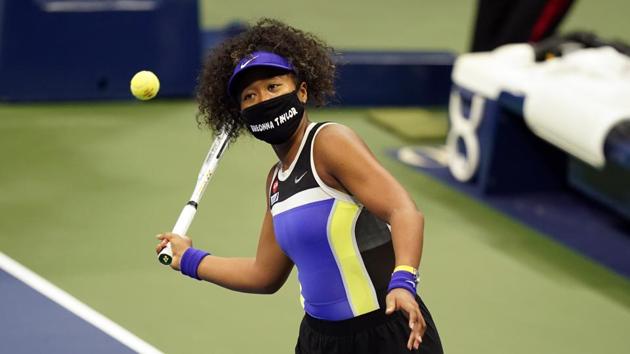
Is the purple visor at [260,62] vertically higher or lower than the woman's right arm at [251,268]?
higher

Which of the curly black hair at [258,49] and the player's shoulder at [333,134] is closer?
the player's shoulder at [333,134]

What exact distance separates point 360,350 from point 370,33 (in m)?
8.97

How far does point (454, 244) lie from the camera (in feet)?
21.6

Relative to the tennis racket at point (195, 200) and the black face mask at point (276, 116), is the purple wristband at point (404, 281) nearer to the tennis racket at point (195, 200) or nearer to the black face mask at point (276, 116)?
the black face mask at point (276, 116)

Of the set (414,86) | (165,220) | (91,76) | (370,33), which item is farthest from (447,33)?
(165,220)

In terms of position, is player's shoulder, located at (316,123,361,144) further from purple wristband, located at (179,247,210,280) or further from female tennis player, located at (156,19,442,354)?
purple wristband, located at (179,247,210,280)

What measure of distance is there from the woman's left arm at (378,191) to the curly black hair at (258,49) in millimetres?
225

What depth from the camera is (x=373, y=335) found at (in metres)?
3.46

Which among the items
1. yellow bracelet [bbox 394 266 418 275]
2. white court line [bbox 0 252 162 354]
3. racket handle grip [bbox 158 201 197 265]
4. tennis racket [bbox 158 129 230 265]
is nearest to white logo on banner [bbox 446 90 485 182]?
white court line [bbox 0 252 162 354]

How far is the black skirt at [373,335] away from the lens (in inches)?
136

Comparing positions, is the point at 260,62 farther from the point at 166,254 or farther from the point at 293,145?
the point at 166,254

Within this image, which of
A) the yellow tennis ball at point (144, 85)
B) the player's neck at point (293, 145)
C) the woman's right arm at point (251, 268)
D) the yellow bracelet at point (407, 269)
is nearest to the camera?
the yellow bracelet at point (407, 269)

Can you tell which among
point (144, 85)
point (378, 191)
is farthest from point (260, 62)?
point (144, 85)

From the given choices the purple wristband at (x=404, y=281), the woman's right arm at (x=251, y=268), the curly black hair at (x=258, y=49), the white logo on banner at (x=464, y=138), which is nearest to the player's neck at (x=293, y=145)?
the curly black hair at (x=258, y=49)
